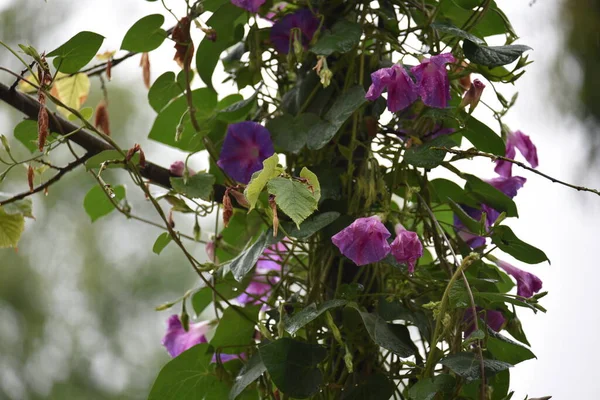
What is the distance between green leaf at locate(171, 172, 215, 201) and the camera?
20.7 inches

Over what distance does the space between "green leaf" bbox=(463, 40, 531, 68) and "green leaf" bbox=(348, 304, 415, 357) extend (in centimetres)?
18

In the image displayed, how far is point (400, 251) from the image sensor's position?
0.46 meters

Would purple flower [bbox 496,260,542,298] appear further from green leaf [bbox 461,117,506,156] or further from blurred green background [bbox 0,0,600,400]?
blurred green background [bbox 0,0,600,400]

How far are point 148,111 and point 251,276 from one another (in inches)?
140

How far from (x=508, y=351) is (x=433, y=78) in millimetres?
194

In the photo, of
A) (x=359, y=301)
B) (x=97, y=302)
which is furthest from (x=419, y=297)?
(x=97, y=302)

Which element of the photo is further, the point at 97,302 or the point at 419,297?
the point at 97,302

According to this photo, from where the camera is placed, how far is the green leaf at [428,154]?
18.4 inches

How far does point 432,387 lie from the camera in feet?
1.38

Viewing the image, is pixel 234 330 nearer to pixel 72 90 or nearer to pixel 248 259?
pixel 248 259

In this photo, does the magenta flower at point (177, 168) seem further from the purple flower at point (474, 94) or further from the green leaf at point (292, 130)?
the purple flower at point (474, 94)

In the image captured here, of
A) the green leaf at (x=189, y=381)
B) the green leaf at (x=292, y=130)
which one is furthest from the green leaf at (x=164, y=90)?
the green leaf at (x=189, y=381)

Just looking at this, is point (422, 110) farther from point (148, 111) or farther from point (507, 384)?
point (148, 111)

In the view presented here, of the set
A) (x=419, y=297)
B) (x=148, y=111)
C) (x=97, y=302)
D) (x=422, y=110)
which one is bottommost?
(x=97, y=302)
